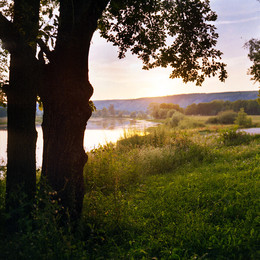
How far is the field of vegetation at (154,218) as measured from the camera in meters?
2.45

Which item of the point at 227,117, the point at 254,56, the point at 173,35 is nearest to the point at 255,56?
the point at 254,56

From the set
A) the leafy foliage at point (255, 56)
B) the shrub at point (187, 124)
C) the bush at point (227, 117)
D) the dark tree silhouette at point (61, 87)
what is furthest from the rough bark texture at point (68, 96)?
the bush at point (227, 117)

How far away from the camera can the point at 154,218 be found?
3703 mm

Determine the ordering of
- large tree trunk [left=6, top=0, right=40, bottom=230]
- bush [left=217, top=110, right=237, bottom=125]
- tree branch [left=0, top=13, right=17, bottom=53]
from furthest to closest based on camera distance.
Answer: bush [left=217, top=110, right=237, bottom=125] < large tree trunk [left=6, top=0, right=40, bottom=230] < tree branch [left=0, top=13, right=17, bottom=53]

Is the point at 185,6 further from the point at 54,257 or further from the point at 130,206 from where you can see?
the point at 54,257

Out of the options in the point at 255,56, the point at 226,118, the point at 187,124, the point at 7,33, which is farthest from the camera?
the point at 226,118

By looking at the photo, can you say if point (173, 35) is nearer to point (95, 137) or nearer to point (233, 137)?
point (233, 137)

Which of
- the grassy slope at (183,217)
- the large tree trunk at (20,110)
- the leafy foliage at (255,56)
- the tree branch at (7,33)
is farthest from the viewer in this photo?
the leafy foliage at (255,56)

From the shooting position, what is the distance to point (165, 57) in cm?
536

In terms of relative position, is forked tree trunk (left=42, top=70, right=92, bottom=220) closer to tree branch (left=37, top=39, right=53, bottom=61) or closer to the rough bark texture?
the rough bark texture

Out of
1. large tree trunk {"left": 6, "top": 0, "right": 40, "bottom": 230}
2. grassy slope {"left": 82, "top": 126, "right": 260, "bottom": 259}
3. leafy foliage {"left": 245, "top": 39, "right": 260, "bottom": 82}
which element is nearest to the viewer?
grassy slope {"left": 82, "top": 126, "right": 260, "bottom": 259}

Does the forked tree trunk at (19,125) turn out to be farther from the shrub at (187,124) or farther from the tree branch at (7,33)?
the shrub at (187,124)

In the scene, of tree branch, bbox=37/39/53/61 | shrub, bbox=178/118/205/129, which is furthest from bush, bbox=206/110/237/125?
tree branch, bbox=37/39/53/61

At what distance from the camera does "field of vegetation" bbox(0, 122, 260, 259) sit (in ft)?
8.05
